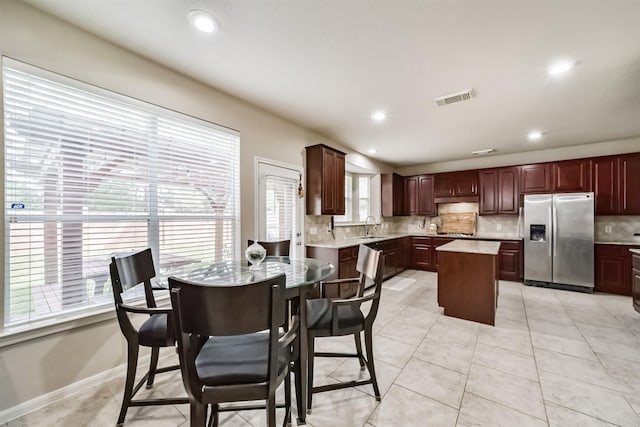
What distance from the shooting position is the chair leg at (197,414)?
1.13m

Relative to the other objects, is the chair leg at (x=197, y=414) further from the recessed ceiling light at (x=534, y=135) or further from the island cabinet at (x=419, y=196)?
the island cabinet at (x=419, y=196)

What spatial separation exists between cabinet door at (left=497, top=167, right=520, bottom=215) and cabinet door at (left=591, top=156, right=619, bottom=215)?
3.62ft

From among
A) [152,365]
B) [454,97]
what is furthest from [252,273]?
[454,97]

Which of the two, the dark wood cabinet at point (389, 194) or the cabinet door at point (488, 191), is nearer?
the cabinet door at point (488, 191)

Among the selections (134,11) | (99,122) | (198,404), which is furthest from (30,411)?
(134,11)

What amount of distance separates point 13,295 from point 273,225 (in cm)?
229

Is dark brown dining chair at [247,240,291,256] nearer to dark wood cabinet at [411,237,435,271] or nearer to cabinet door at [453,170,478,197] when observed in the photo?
dark wood cabinet at [411,237,435,271]

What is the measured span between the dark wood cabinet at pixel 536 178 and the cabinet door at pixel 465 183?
83 cm

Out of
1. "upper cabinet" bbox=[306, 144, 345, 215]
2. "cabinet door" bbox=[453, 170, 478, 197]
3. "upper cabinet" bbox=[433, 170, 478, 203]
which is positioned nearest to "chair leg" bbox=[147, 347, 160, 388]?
"upper cabinet" bbox=[306, 144, 345, 215]

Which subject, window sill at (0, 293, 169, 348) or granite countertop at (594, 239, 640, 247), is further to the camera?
granite countertop at (594, 239, 640, 247)

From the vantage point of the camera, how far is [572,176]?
4.68 m

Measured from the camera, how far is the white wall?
5.40ft

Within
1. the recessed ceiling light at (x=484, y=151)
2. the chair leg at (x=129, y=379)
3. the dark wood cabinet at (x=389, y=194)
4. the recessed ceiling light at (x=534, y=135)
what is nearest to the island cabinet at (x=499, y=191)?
the recessed ceiling light at (x=484, y=151)

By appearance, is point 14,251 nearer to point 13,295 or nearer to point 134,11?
point 13,295
